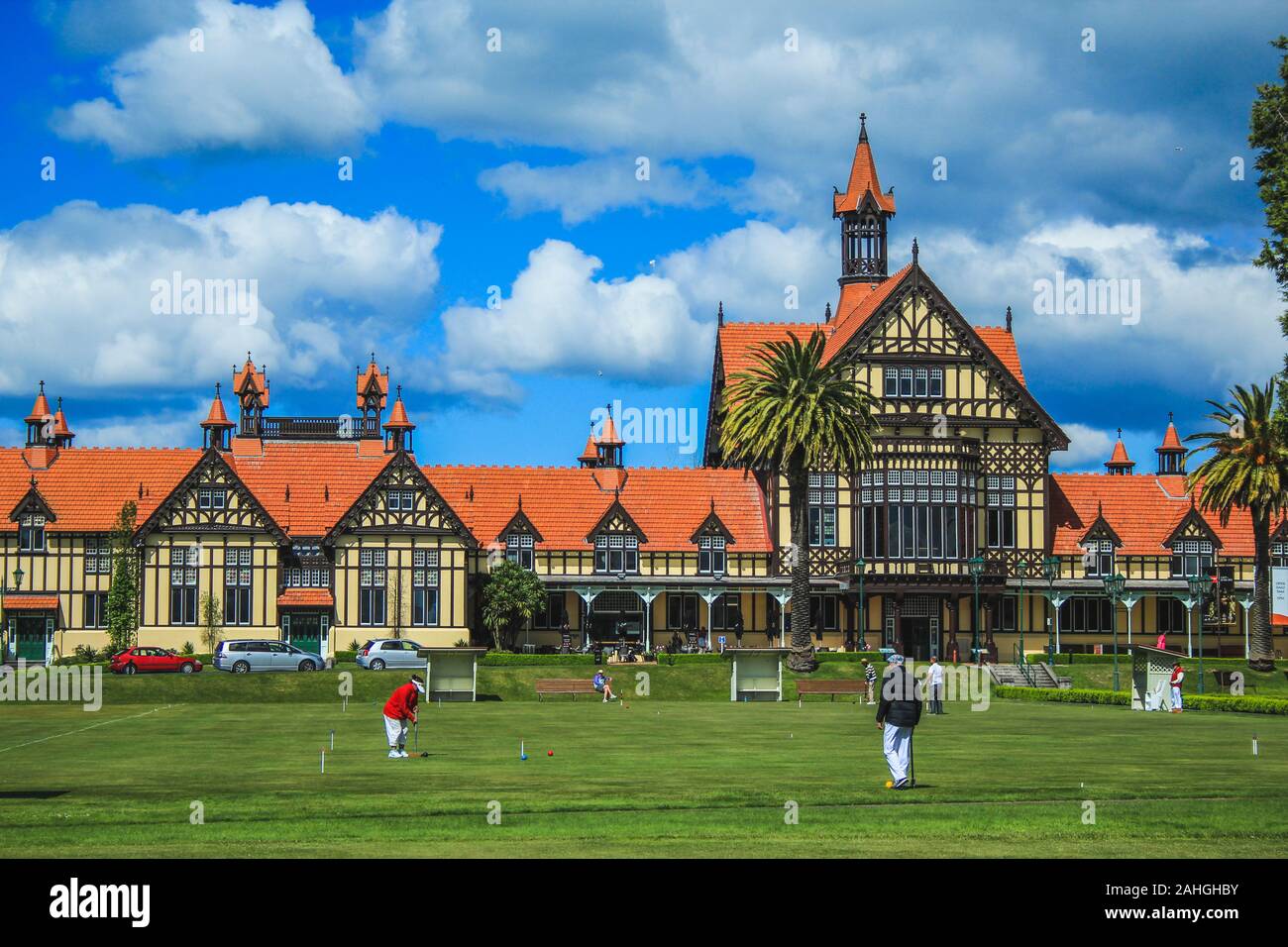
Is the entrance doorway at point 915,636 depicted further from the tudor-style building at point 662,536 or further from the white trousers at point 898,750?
the white trousers at point 898,750

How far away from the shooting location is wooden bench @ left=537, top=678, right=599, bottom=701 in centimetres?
5750

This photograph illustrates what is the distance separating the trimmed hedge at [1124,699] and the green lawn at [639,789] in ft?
19.7

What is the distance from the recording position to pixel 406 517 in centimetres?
7894

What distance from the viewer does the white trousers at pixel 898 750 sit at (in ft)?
78.8

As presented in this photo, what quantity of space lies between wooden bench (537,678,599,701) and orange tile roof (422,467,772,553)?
2423 cm

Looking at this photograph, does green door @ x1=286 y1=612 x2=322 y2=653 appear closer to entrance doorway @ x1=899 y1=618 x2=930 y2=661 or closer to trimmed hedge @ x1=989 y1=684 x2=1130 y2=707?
entrance doorway @ x1=899 y1=618 x2=930 y2=661

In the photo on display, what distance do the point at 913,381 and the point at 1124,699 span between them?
3050cm

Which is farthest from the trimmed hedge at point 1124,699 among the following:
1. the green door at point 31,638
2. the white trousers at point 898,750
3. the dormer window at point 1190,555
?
the green door at point 31,638

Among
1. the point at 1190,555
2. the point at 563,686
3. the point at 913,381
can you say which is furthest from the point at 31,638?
the point at 1190,555

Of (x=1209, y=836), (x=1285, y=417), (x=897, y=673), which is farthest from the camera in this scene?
(x=1285, y=417)

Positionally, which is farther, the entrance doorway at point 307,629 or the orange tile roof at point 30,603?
the entrance doorway at point 307,629
